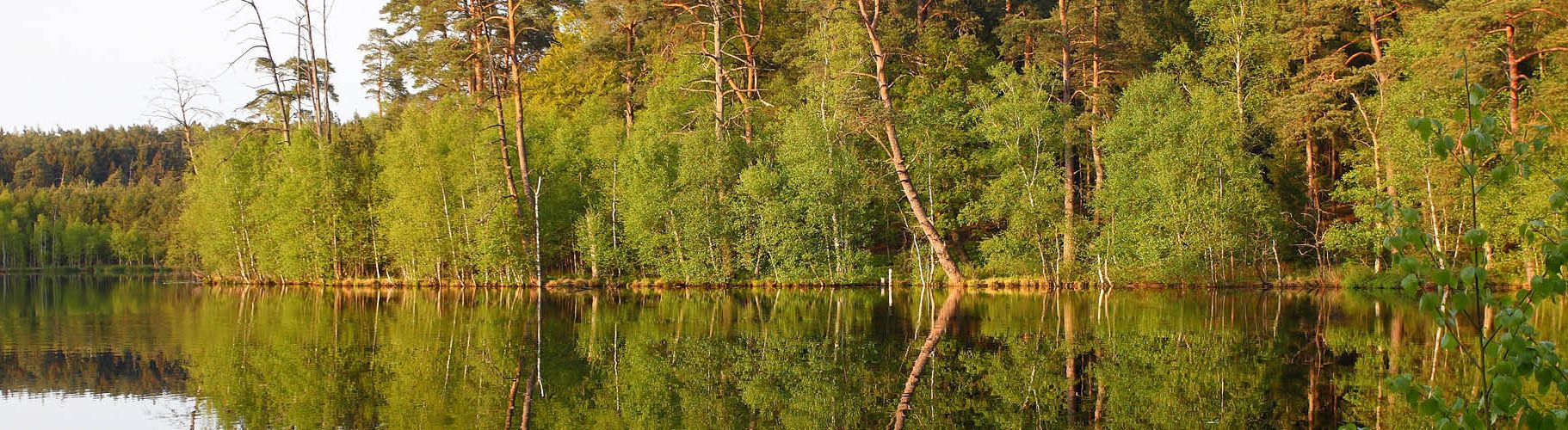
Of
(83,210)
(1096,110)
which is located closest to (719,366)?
(1096,110)

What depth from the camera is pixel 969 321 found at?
21.6 metres

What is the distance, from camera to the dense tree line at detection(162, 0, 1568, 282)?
35156 millimetres

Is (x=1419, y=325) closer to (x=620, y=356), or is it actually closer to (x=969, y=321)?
(x=969, y=321)

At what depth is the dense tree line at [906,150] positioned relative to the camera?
35.2 m

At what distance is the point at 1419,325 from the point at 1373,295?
35.6 ft

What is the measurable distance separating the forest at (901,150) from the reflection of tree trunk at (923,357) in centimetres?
1042

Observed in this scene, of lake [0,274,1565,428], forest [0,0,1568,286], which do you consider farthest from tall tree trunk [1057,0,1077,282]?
lake [0,274,1565,428]

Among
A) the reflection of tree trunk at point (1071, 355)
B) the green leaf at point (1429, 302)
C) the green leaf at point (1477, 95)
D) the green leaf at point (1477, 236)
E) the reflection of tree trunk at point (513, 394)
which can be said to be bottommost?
the reflection of tree trunk at point (1071, 355)

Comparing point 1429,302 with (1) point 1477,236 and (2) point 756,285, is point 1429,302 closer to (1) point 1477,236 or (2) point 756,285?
(1) point 1477,236

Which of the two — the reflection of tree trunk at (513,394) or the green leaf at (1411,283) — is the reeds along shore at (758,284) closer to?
the reflection of tree trunk at (513,394)

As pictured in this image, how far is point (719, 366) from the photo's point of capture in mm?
14641

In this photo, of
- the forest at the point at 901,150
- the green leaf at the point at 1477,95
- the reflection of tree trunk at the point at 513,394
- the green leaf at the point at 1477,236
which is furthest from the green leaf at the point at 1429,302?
the forest at the point at 901,150

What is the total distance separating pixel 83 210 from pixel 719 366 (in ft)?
349

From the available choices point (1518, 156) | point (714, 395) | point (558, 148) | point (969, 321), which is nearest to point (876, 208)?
point (558, 148)
